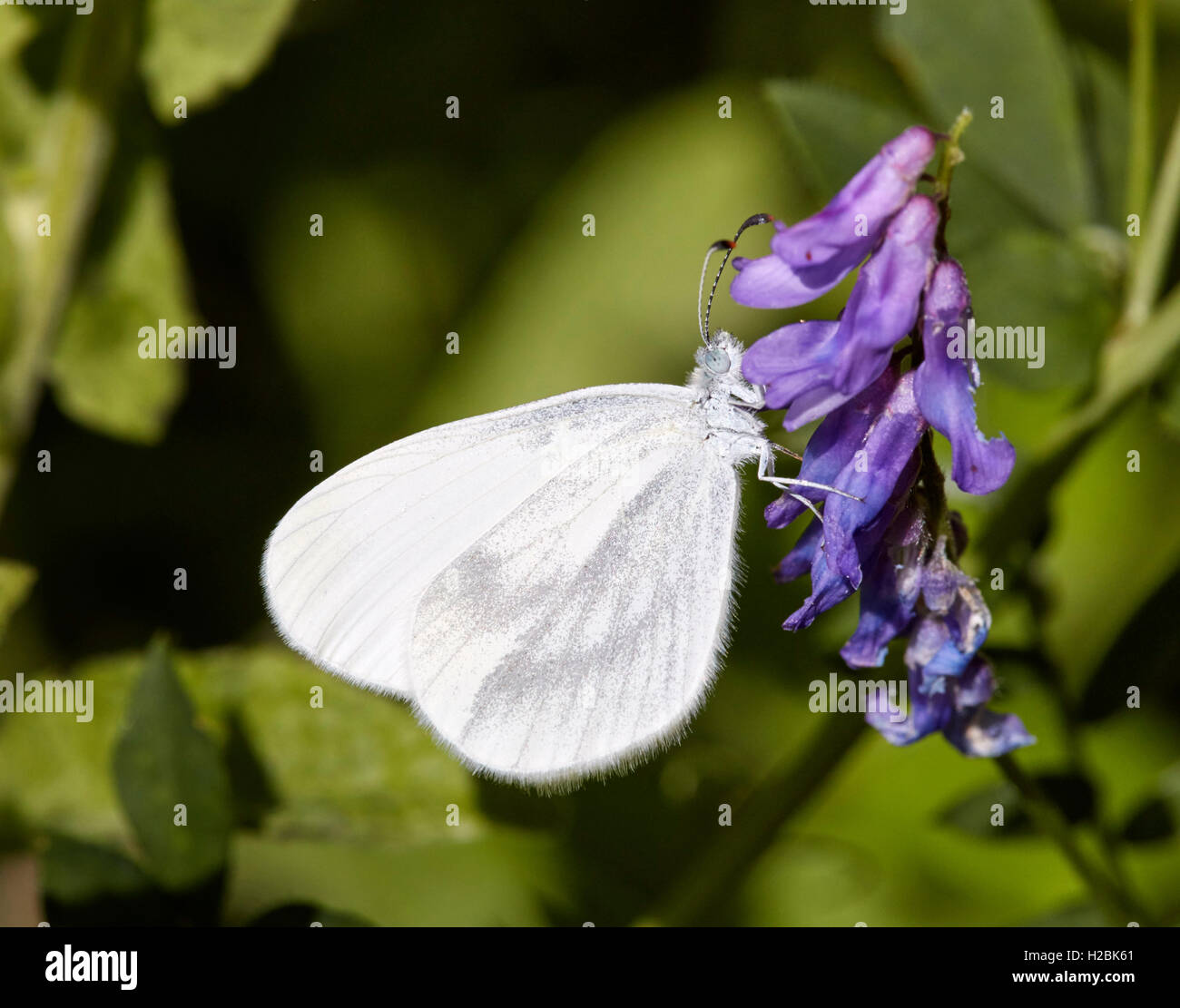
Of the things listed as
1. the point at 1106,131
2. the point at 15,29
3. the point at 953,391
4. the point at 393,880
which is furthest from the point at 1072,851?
the point at 15,29

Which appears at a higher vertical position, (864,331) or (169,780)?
Answer: (864,331)

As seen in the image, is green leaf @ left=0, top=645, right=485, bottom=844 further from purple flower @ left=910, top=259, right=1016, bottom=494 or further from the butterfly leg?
purple flower @ left=910, top=259, right=1016, bottom=494

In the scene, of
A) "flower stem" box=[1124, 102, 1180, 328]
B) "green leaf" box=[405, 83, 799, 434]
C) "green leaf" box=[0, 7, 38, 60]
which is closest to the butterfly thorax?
"flower stem" box=[1124, 102, 1180, 328]

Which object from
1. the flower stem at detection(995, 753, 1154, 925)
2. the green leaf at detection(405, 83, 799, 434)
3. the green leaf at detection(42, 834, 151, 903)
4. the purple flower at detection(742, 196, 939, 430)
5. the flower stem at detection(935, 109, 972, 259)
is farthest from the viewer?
the green leaf at detection(405, 83, 799, 434)

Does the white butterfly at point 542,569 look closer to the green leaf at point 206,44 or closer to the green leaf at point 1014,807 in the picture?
the green leaf at point 1014,807

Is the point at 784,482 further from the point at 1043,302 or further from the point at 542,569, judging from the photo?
the point at 1043,302
